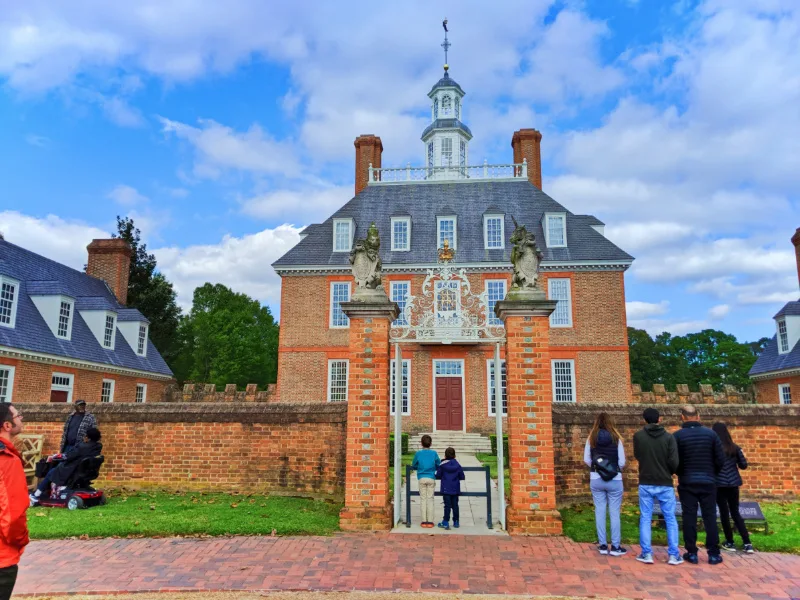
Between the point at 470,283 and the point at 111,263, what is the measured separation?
18250 millimetres

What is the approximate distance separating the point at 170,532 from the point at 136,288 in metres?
32.1

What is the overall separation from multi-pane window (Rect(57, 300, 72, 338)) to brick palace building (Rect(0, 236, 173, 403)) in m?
0.04

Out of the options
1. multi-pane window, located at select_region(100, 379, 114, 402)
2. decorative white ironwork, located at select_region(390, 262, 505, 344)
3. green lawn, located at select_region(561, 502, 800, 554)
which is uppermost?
decorative white ironwork, located at select_region(390, 262, 505, 344)

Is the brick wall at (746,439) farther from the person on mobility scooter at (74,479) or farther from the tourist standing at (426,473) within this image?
the person on mobility scooter at (74,479)

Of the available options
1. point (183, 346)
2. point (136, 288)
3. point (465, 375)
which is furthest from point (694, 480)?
point (183, 346)

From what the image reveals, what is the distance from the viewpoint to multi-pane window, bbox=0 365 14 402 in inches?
639

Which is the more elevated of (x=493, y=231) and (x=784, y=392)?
(x=493, y=231)

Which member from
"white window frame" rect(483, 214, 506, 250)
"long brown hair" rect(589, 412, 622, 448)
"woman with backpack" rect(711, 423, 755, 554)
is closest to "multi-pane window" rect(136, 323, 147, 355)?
"white window frame" rect(483, 214, 506, 250)

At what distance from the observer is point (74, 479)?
8.63 m

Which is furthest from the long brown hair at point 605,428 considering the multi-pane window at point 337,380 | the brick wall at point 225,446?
the multi-pane window at point 337,380

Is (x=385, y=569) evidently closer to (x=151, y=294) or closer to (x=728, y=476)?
(x=728, y=476)

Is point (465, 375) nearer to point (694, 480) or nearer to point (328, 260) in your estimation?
point (328, 260)

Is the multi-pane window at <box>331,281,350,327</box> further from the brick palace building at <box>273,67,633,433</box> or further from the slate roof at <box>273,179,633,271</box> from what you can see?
the slate roof at <box>273,179,633,271</box>

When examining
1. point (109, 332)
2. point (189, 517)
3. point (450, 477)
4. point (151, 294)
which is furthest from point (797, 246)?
point (151, 294)
